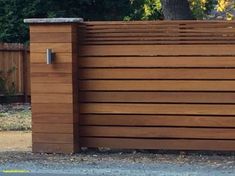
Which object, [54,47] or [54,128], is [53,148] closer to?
[54,128]

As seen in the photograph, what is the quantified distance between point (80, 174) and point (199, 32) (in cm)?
320

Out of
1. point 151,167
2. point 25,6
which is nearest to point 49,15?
point 25,6

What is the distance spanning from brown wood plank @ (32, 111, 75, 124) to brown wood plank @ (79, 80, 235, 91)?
1.86 ft

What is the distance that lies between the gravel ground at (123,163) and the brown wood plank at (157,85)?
115 cm

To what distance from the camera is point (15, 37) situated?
80.5ft

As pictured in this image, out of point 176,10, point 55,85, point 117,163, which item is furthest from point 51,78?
point 176,10

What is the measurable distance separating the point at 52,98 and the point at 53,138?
2.26 feet

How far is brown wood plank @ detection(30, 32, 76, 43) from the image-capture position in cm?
1033

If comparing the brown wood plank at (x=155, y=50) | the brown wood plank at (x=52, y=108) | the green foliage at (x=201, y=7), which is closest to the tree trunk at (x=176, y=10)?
the brown wood plank at (x=155, y=50)

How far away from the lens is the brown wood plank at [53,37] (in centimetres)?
1033

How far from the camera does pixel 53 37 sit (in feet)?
34.1

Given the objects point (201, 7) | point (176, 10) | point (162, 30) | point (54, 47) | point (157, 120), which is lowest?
point (157, 120)

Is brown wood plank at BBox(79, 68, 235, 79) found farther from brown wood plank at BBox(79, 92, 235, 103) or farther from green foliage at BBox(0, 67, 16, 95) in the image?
green foliage at BBox(0, 67, 16, 95)

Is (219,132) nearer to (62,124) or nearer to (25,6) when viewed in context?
(62,124)
